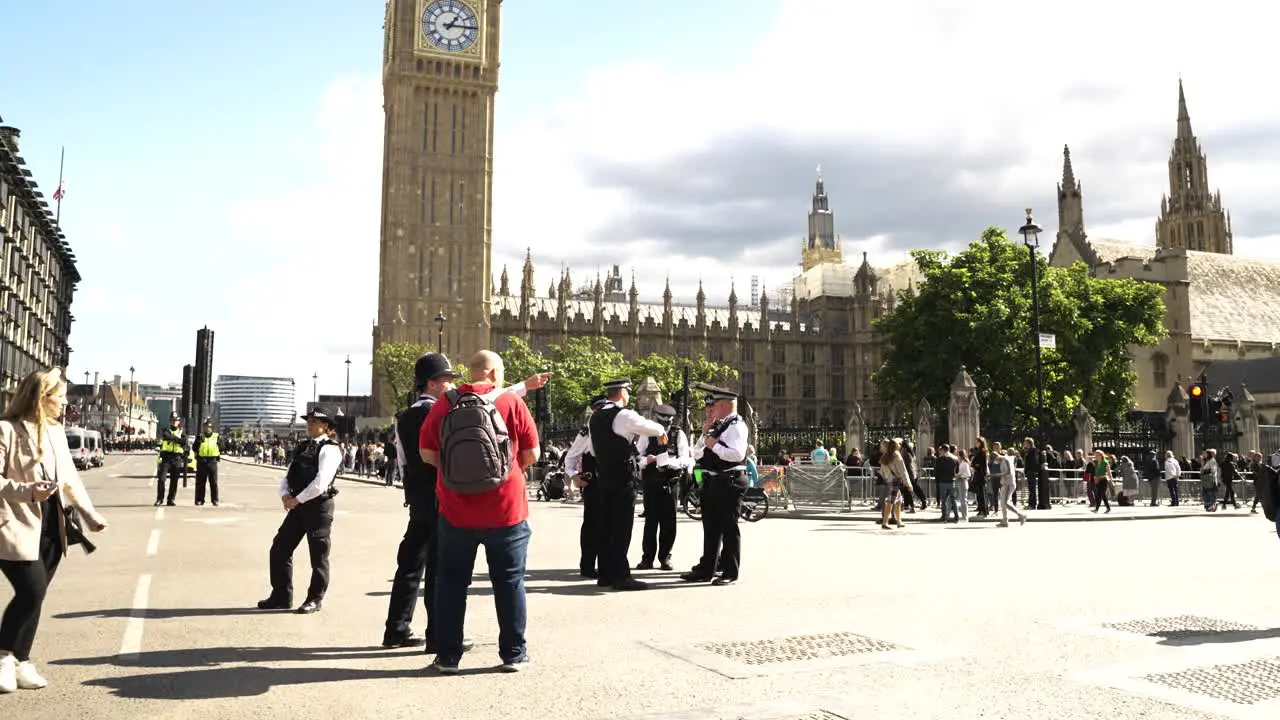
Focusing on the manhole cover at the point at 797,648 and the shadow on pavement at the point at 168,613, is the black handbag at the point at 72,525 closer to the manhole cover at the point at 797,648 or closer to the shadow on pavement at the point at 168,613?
the shadow on pavement at the point at 168,613

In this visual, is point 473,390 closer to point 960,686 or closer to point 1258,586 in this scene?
point 960,686

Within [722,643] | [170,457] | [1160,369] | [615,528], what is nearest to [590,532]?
[615,528]

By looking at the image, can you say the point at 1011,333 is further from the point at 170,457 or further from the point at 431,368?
the point at 431,368

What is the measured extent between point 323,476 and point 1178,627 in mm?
6327

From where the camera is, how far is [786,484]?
75.0 feet

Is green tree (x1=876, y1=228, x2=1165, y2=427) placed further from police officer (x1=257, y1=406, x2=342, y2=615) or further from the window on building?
police officer (x1=257, y1=406, x2=342, y2=615)

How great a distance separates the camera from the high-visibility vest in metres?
19.4

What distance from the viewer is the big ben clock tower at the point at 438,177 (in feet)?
266

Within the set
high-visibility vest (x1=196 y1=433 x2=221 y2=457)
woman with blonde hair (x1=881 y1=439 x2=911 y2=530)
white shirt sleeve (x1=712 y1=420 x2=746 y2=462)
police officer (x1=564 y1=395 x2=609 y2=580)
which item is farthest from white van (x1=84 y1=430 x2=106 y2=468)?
white shirt sleeve (x1=712 y1=420 x2=746 y2=462)

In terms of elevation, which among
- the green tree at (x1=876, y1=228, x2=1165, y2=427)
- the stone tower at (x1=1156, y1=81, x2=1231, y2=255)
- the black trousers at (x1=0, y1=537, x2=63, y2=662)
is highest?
the stone tower at (x1=1156, y1=81, x2=1231, y2=255)

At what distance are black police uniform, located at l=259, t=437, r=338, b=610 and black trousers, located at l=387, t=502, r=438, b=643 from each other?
1.39 meters

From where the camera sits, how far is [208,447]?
19547mm

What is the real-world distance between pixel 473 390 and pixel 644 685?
1841 millimetres

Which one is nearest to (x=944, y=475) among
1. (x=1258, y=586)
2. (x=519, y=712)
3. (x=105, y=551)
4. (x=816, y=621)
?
(x=1258, y=586)
